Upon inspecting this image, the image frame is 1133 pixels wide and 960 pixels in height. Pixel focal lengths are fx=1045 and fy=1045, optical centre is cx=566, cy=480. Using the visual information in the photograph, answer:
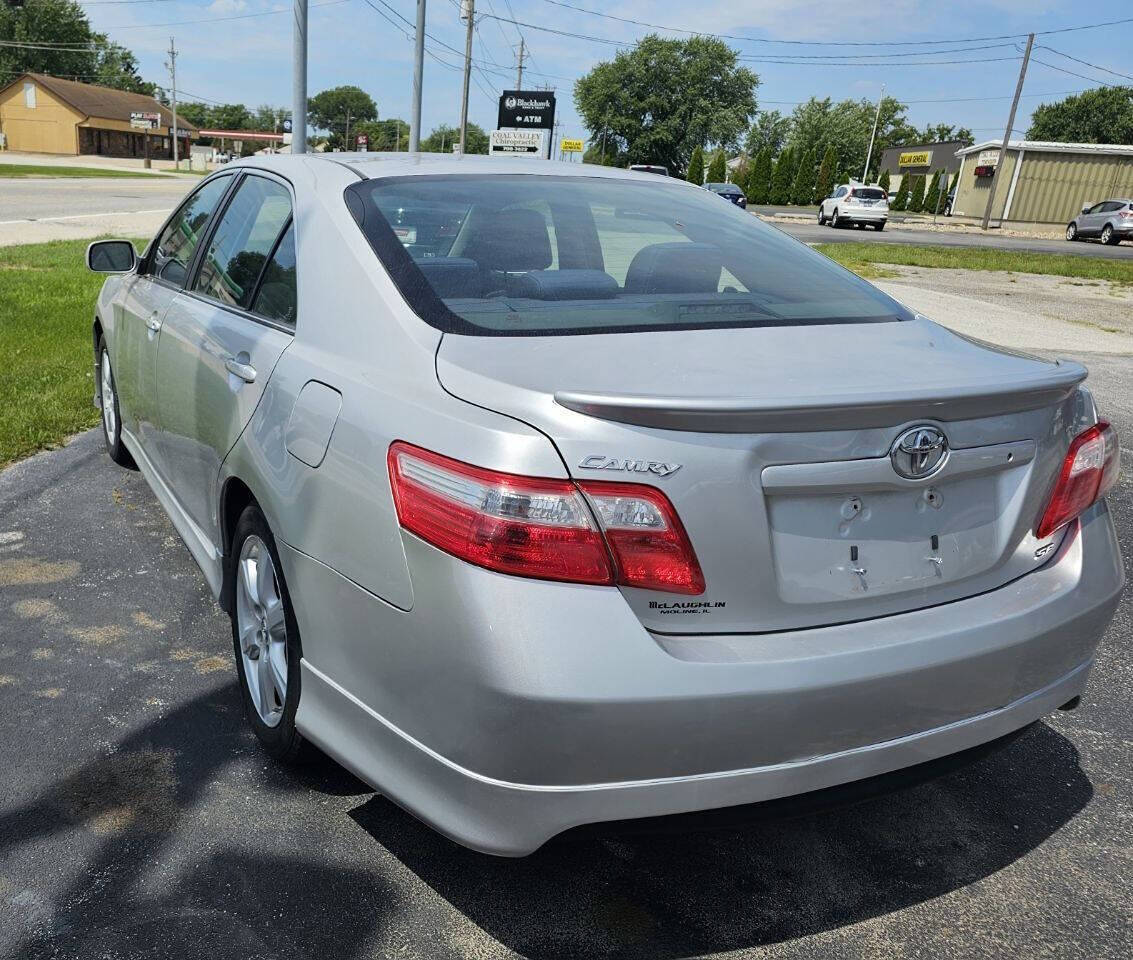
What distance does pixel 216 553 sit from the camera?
309 cm

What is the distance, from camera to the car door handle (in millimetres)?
2719

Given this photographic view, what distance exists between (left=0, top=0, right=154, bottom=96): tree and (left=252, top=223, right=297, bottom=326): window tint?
11284cm

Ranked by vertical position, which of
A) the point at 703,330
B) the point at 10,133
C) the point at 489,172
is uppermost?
the point at 489,172

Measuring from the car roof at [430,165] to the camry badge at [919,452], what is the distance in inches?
66.5

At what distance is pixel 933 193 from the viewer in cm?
6531

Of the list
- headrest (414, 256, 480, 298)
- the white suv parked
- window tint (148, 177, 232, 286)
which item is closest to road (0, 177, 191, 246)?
window tint (148, 177, 232, 286)

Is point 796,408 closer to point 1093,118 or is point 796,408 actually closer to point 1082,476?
point 1082,476

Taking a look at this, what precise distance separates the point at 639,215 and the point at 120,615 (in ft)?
7.37

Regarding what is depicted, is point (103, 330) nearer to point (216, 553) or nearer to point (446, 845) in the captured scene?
point (216, 553)

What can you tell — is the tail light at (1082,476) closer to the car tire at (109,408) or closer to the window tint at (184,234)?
the window tint at (184,234)

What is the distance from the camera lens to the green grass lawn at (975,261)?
72.6 feet

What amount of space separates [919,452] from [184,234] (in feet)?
10.2

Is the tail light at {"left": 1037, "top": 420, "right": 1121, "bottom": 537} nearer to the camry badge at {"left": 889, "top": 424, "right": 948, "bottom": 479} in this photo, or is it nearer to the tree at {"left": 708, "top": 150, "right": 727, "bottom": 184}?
the camry badge at {"left": 889, "top": 424, "right": 948, "bottom": 479}

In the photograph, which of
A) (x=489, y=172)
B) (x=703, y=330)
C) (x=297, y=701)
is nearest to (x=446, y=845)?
(x=297, y=701)
